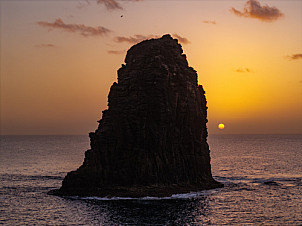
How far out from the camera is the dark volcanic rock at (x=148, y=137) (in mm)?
84000

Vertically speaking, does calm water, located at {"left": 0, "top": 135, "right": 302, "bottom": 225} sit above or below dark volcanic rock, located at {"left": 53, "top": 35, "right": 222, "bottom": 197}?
below

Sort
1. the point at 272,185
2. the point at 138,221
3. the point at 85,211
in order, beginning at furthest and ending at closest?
the point at 272,185 < the point at 85,211 < the point at 138,221

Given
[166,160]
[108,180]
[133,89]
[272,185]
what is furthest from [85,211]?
[272,185]

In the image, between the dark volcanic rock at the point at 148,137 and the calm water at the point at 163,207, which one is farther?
the dark volcanic rock at the point at 148,137

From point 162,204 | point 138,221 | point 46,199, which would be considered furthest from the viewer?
point 46,199

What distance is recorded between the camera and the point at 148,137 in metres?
86.8

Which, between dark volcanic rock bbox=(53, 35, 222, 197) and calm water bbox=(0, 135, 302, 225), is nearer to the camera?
calm water bbox=(0, 135, 302, 225)

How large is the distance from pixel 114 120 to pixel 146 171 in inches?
528

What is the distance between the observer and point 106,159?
86.4 metres

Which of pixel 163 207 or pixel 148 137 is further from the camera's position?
pixel 148 137

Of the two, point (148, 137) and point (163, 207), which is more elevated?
point (148, 137)

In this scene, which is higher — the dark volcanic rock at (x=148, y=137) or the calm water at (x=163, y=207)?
the dark volcanic rock at (x=148, y=137)

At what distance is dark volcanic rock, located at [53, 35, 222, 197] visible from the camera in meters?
84.0

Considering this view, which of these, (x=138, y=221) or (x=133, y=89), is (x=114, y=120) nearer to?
(x=133, y=89)
